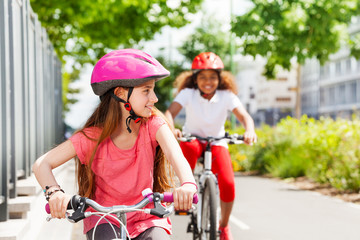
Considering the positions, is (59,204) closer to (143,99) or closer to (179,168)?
(179,168)

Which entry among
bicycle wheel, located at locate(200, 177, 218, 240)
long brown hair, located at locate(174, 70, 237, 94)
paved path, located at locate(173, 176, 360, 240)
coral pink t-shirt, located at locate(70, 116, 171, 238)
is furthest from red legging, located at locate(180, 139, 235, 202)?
coral pink t-shirt, located at locate(70, 116, 171, 238)

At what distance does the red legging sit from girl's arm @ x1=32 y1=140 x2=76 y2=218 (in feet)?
8.53

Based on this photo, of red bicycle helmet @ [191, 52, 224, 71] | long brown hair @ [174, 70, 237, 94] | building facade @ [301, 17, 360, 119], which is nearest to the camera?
red bicycle helmet @ [191, 52, 224, 71]

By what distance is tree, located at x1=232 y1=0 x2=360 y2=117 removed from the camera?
690 inches

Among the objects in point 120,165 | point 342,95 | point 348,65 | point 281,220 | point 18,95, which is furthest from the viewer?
point 342,95

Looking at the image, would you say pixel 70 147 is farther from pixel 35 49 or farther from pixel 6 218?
pixel 35 49

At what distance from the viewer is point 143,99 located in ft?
9.77

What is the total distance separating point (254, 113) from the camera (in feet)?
374

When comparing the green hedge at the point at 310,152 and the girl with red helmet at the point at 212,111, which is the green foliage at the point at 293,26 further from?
the girl with red helmet at the point at 212,111

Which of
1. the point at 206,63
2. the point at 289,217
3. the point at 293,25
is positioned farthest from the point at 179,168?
the point at 293,25

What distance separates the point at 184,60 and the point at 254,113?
82.5 metres

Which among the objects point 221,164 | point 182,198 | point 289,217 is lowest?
point 289,217

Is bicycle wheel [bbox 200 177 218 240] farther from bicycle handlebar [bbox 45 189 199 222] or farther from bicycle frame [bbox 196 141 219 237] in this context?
bicycle handlebar [bbox 45 189 199 222]

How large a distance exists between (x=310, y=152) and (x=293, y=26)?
5.48m
